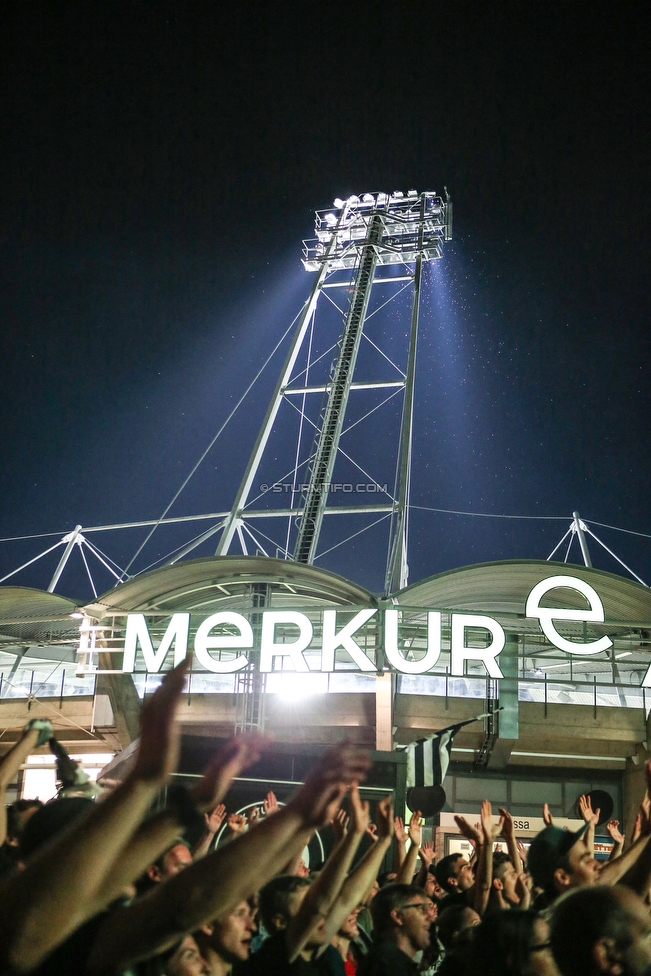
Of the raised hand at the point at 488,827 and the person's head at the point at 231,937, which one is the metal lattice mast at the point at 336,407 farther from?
the person's head at the point at 231,937

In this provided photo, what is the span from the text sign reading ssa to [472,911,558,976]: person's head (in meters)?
18.7

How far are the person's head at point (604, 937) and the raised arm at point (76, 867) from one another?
4.74 ft

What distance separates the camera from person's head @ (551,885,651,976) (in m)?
2.89

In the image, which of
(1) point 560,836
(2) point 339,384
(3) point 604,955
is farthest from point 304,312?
(3) point 604,955

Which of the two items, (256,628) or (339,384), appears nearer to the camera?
(256,628)

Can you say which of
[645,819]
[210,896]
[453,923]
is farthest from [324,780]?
[453,923]

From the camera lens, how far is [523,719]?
2834 cm

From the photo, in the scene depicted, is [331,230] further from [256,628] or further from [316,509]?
[256,628]

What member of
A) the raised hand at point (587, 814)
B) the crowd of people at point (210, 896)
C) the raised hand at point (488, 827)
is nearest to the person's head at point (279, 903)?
the crowd of people at point (210, 896)

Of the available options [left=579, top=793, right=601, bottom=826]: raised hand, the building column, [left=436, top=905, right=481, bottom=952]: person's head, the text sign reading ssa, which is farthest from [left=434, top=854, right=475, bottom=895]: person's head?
the building column

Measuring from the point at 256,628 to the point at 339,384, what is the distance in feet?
30.9

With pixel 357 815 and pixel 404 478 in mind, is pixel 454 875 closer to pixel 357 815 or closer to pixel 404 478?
pixel 357 815

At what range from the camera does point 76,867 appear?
2223 mm

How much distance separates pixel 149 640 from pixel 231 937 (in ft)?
64.8
